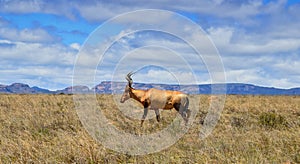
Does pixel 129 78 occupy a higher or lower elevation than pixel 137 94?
higher

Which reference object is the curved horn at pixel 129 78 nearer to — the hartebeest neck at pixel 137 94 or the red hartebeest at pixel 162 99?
the red hartebeest at pixel 162 99

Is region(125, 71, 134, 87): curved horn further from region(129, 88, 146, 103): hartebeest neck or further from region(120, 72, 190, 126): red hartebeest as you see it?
region(129, 88, 146, 103): hartebeest neck

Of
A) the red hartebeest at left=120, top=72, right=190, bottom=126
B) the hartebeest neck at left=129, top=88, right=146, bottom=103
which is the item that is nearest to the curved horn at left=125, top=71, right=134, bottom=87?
the red hartebeest at left=120, top=72, right=190, bottom=126

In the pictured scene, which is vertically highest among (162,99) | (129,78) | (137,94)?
(129,78)

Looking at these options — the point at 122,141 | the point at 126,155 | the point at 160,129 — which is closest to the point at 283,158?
the point at 126,155

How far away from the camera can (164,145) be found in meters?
10.2

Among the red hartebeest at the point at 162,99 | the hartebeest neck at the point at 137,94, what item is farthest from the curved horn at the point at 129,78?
the hartebeest neck at the point at 137,94

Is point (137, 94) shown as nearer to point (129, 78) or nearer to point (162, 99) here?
point (129, 78)

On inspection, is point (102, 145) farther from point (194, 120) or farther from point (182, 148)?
point (194, 120)

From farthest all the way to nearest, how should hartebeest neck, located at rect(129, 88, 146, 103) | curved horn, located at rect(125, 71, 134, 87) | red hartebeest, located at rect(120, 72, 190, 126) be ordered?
hartebeest neck, located at rect(129, 88, 146, 103)
red hartebeest, located at rect(120, 72, 190, 126)
curved horn, located at rect(125, 71, 134, 87)

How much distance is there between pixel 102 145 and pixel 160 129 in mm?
4173

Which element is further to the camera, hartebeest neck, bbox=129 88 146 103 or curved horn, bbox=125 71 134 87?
hartebeest neck, bbox=129 88 146 103

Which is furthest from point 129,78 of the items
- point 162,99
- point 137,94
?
point 162,99

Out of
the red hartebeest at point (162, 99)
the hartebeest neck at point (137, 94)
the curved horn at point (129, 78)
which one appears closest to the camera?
the curved horn at point (129, 78)
